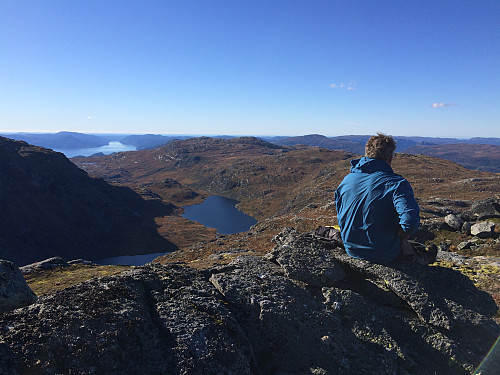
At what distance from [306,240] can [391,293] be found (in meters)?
3.22


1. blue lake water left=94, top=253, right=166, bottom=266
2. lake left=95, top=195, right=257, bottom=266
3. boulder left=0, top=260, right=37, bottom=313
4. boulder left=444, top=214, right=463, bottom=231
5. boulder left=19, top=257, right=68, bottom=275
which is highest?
boulder left=0, top=260, right=37, bottom=313

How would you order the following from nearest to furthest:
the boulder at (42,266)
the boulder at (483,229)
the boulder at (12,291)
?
the boulder at (12,291) < the boulder at (483,229) < the boulder at (42,266)

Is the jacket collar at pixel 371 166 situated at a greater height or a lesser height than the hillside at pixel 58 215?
greater

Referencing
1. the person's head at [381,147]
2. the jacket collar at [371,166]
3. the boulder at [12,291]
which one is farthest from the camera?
the person's head at [381,147]

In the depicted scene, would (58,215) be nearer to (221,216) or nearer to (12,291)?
(221,216)

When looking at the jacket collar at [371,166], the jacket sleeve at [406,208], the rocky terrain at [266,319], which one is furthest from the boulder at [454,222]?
the jacket sleeve at [406,208]

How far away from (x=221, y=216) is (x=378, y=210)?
150 meters

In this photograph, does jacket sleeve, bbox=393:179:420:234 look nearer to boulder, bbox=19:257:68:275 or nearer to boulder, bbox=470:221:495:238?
boulder, bbox=470:221:495:238

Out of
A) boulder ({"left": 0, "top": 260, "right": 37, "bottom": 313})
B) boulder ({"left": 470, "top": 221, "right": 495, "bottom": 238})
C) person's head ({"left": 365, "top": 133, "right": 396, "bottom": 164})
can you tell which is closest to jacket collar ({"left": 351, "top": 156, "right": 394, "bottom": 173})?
person's head ({"left": 365, "top": 133, "right": 396, "bottom": 164})

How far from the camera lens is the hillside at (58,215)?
3716 inches

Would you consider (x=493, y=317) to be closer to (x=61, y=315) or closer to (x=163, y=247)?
(x=61, y=315)

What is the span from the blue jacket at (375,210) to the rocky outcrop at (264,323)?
26.2 inches

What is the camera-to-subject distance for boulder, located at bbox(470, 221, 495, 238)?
677 inches

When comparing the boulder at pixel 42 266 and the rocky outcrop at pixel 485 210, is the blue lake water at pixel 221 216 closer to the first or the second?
the boulder at pixel 42 266
